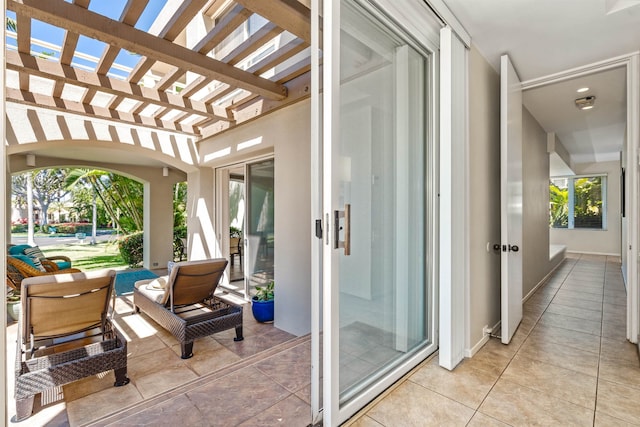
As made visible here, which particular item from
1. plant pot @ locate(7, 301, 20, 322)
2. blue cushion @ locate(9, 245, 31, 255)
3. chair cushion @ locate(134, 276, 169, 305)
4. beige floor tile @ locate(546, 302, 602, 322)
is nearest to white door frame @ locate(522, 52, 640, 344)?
beige floor tile @ locate(546, 302, 602, 322)

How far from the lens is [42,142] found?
4133 mm

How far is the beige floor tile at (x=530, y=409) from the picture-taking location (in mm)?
1727

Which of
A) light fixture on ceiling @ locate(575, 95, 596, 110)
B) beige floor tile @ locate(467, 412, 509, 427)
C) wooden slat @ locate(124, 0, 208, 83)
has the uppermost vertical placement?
wooden slat @ locate(124, 0, 208, 83)

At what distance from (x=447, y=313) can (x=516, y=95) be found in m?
2.19

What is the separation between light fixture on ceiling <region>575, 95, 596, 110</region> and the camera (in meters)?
3.80

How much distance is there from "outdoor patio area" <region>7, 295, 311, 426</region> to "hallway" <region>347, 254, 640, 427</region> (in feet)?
1.87

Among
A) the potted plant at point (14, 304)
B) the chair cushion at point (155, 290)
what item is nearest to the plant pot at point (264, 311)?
the chair cushion at point (155, 290)

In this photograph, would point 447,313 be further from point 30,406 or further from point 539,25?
point 30,406

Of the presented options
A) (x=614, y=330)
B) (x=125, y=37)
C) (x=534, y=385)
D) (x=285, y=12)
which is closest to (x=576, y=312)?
(x=614, y=330)

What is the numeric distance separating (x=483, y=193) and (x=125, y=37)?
3.26 m

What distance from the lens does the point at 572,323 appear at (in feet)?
10.8

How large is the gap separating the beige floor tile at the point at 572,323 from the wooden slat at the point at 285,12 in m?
3.78

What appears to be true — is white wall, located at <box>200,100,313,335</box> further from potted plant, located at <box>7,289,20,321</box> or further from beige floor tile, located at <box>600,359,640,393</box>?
potted plant, located at <box>7,289,20,321</box>

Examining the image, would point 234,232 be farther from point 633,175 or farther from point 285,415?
point 633,175
